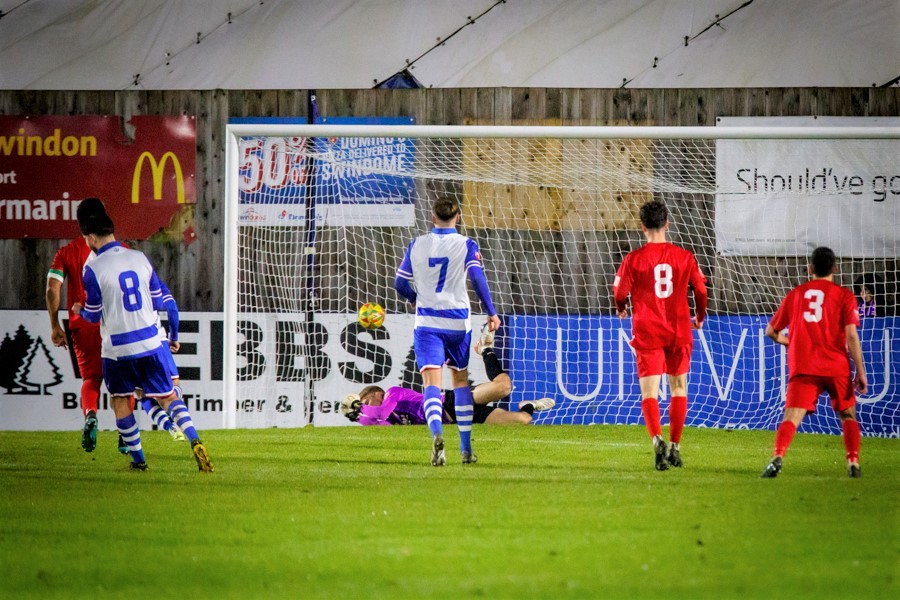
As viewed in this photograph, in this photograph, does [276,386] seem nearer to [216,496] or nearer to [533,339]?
[533,339]

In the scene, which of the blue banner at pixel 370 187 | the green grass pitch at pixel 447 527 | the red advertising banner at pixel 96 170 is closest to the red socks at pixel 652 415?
the green grass pitch at pixel 447 527

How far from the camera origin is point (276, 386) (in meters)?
10.5

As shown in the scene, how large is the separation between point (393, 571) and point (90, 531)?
1543 millimetres

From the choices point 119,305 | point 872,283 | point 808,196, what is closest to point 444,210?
point 119,305

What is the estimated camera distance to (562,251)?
11430 mm

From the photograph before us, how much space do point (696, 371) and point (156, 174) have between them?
233 inches

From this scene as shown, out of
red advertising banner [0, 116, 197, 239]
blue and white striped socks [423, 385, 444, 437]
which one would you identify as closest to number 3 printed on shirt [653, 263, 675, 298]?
blue and white striped socks [423, 385, 444, 437]

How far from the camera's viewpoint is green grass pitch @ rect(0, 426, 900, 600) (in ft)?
11.6

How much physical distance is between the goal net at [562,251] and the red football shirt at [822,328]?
3881 millimetres

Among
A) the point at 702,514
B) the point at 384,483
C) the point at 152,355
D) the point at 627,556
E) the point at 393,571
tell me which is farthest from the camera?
the point at 152,355

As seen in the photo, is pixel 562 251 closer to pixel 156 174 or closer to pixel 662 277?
pixel 156 174

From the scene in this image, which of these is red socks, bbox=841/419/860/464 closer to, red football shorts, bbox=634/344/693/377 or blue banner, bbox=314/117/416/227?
red football shorts, bbox=634/344/693/377

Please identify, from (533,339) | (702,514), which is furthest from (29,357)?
(702,514)

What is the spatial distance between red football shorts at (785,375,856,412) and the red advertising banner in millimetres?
7443
